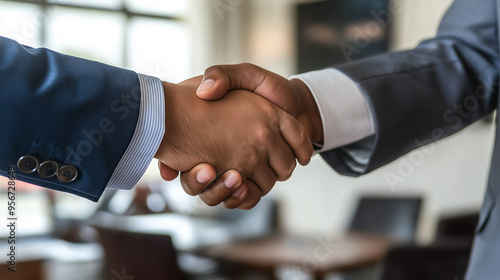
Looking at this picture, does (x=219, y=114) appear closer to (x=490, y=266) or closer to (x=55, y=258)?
(x=490, y=266)

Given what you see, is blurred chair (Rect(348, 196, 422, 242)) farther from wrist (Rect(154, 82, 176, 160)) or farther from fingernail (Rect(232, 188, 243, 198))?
wrist (Rect(154, 82, 176, 160))

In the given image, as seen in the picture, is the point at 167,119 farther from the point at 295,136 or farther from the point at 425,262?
the point at 425,262

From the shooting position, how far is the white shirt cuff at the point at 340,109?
0.89m

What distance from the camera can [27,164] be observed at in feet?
2.03

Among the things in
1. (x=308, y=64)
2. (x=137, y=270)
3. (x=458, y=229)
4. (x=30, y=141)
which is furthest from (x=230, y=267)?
(x=30, y=141)

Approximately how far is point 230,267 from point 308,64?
1.84m

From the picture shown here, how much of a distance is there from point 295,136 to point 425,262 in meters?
1.52

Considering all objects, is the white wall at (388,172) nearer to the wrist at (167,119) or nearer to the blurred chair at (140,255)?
the blurred chair at (140,255)

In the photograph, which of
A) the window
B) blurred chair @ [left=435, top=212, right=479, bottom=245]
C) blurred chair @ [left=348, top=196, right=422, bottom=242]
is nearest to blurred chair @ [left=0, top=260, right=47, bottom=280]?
the window

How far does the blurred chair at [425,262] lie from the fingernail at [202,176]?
56.7 inches

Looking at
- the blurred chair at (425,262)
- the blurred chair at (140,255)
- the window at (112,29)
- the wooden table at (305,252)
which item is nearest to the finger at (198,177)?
the blurred chair at (140,255)

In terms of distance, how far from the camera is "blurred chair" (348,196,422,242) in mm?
3107

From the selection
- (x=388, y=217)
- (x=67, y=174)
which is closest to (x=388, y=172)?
(x=388, y=217)

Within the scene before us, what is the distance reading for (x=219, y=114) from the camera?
2.63ft
